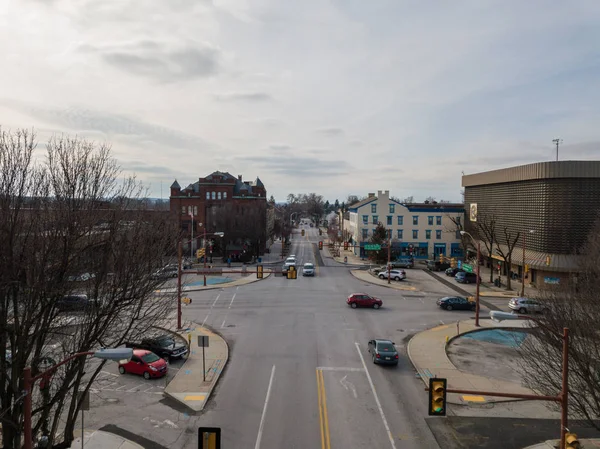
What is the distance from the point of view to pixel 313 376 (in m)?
21.9

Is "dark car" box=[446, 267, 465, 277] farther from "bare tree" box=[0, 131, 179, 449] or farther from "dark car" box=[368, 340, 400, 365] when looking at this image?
"bare tree" box=[0, 131, 179, 449]

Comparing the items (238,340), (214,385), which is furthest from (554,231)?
(214,385)

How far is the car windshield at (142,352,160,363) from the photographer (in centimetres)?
2225

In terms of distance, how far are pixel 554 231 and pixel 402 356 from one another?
3207 centimetres

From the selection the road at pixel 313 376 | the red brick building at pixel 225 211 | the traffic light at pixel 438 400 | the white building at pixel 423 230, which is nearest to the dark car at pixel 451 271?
the white building at pixel 423 230

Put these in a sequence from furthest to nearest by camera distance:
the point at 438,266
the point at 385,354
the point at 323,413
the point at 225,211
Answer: the point at 225,211 < the point at 438,266 < the point at 385,354 < the point at 323,413

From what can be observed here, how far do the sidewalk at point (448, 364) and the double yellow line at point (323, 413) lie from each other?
5332 millimetres

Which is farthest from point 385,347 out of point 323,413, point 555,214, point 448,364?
point 555,214

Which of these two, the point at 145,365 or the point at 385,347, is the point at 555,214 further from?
the point at 145,365

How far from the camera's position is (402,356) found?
84.4 feet

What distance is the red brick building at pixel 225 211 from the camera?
7144cm

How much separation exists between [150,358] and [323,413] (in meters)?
9.98

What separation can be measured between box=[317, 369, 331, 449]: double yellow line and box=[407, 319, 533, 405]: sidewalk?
5332 millimetres

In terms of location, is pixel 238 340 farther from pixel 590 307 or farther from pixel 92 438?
pixel 590 307
